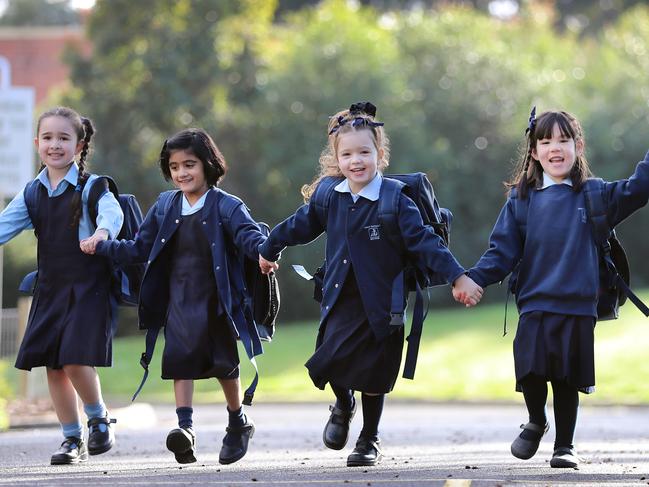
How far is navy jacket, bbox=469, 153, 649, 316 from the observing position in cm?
745

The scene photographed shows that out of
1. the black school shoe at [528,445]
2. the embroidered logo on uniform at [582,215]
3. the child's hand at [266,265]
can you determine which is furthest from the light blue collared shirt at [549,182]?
the child's hand at [266,265]

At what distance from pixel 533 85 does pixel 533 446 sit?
29.2 meters

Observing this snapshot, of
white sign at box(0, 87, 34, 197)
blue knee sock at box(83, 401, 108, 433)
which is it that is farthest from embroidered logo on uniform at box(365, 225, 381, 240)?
white sign at box(0, 87, 34, 197)

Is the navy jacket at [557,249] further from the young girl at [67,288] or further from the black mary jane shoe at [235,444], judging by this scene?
the young girl at [67,288]

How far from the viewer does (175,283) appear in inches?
312

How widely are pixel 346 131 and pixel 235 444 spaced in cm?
182

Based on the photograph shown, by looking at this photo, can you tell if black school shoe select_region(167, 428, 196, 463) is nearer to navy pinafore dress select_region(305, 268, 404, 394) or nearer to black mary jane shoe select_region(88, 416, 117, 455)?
black mary jane shoe select_region(88, 416, 117, 455)

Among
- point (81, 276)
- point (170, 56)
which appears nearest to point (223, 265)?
point (81, 276)

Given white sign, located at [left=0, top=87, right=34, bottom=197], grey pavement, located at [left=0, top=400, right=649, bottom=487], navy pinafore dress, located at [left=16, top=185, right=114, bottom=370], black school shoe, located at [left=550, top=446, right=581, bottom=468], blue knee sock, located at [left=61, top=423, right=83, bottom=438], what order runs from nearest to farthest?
1. grey pavement, located at [left=0, top=400, right=649, bottom=487]
2. black school shoe, located at [left=550, top=446, right=581, bottom=468]
3. navy pinafore dress, located at [left=16, top=185, right=114, bottom=370]
4. blue knee sock, located at [left=61, top=423, right=83, bottom=438]
5. white sign, located at [left=0, top=87, right=34, bottom=197]

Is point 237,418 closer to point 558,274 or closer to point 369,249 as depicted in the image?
point 369,249

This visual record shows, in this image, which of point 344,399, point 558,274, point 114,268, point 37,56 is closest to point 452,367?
point 114,268

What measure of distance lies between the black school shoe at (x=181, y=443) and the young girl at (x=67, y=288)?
2.14 feet

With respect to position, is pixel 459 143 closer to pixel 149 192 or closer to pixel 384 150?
pixel 149 192

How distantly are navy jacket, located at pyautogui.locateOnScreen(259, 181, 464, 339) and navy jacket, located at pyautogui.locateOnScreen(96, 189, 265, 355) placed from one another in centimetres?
25
